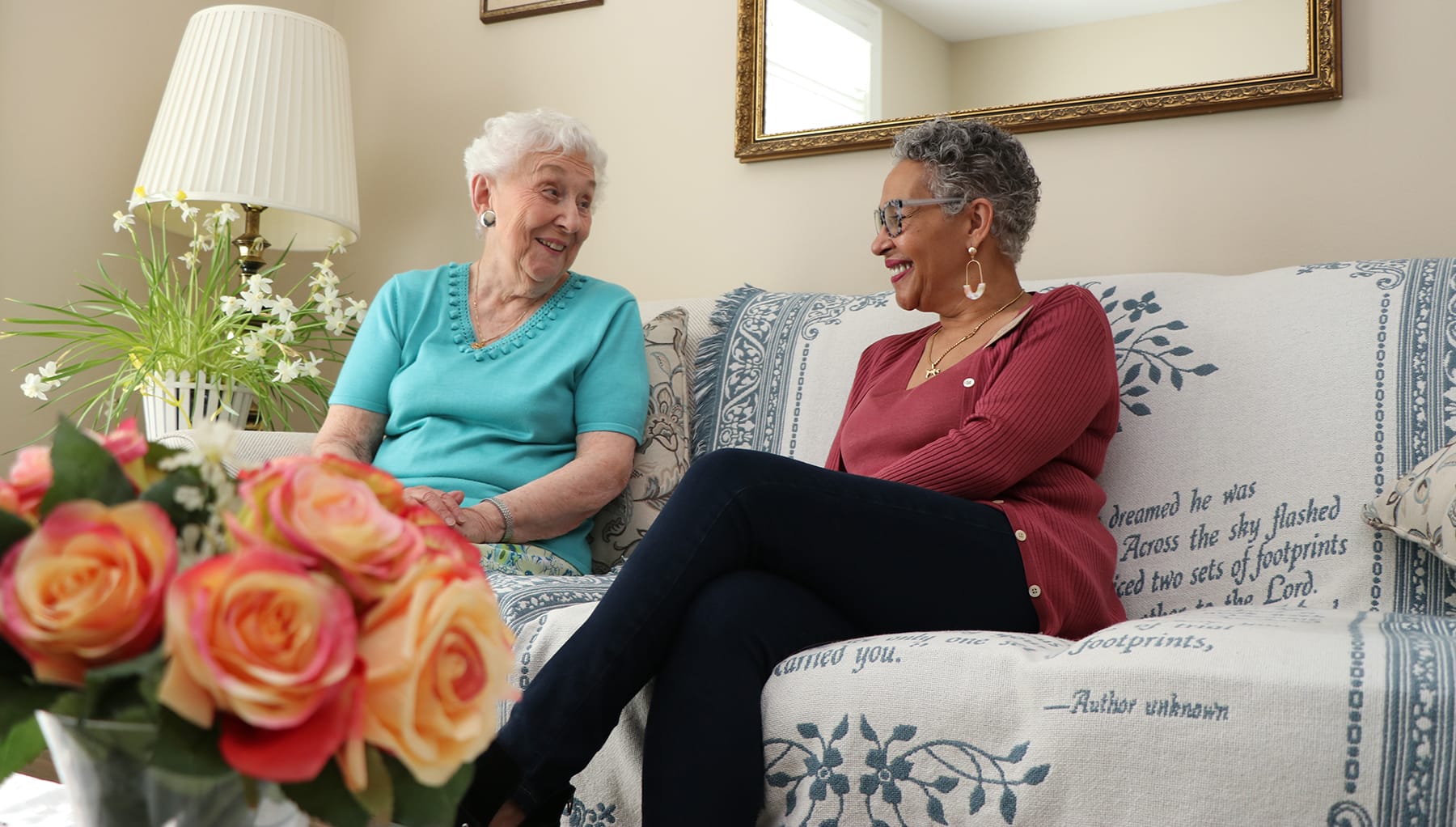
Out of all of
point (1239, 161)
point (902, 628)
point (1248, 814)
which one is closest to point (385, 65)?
point (1239, 161)

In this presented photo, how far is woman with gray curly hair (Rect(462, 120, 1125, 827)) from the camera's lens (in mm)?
1167

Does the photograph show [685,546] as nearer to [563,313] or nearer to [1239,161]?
[563,313]

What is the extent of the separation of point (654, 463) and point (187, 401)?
1.05 metres

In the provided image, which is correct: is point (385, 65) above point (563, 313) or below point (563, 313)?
above

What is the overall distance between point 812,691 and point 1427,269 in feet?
3.69

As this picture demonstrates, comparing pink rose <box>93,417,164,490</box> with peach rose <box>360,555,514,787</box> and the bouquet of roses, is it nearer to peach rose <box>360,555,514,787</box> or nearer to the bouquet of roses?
the bouquet of roses

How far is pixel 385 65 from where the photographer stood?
121 inches

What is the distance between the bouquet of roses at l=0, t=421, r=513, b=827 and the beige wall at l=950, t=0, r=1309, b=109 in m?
1.96

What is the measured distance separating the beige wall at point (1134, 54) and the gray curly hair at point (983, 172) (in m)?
0.48

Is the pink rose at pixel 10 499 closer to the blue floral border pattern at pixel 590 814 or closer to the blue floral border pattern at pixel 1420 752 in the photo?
the blue floral border pattern at pixel 590 814

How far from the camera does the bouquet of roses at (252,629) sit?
48 centimetres

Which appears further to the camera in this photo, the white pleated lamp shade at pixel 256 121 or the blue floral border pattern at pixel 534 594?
the white pleated lamp shade at pixel 256 121

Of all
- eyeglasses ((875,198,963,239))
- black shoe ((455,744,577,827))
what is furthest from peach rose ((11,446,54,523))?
eyeglasses ((875,198,963,239))

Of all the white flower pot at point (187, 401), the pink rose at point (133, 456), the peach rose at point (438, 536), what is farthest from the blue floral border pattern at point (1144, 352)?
the white flower pot at point (187, 401)
